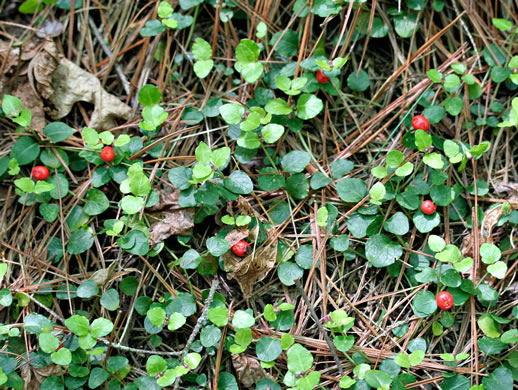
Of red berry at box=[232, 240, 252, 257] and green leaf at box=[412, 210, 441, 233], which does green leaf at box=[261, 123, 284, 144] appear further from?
green leaf at box=[412, 210, 441, 233]

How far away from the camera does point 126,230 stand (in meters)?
2.75

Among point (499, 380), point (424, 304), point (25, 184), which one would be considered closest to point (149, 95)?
point (25, 184)

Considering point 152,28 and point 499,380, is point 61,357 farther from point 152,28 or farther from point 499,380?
point 499,380

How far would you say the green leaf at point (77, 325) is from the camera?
2.57 m

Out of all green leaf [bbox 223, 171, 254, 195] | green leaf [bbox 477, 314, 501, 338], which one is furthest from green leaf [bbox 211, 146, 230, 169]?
green leaf [bbox 477, 314, 501, 338]

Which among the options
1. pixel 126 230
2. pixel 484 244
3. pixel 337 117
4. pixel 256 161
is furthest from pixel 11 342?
pixel 484 244

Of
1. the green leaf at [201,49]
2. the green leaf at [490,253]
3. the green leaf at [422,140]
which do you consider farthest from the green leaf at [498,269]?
the green leaf at [201,49]

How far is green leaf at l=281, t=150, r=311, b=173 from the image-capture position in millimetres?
2830

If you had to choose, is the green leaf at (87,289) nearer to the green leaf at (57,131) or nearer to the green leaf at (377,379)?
the green leaf at (57,131)

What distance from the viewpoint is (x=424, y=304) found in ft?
8.80

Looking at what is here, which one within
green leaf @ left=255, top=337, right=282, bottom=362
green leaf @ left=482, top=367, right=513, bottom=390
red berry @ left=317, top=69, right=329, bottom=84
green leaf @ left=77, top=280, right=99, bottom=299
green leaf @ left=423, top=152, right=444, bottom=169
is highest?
red berry @ left=317, top=69, right=329, bottom=84

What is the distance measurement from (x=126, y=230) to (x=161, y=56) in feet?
3.36

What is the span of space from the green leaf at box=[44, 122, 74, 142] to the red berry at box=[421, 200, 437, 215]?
189 centimetres

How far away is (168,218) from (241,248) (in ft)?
1.41
